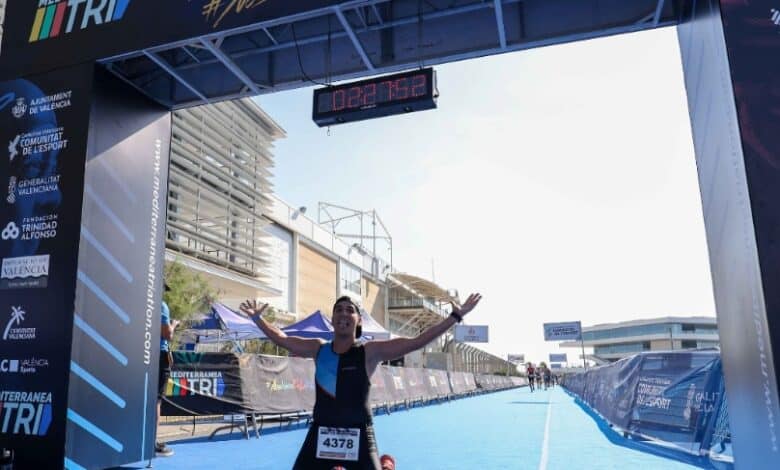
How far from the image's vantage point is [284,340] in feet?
14.1

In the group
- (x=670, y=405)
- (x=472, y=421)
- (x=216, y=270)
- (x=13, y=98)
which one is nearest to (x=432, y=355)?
(x=216, y=270)

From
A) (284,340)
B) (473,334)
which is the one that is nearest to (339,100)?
(284,340)

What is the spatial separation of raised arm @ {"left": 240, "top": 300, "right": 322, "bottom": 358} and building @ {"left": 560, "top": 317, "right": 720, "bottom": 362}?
10315 centimetres

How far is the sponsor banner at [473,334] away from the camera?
65.4m

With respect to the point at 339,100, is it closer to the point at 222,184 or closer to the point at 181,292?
the point at 181,292

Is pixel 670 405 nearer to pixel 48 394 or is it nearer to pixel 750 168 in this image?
pixel 750 168

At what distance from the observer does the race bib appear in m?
3.50

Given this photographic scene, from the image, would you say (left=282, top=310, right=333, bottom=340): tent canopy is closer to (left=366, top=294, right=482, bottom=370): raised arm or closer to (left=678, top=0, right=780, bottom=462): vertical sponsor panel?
(left=678, top=0, right=780, bottom=462): vertical sponsor panel

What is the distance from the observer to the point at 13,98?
727 centimetres

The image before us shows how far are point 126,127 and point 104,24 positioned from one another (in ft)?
3.98

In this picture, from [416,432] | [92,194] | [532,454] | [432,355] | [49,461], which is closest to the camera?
[49,461]

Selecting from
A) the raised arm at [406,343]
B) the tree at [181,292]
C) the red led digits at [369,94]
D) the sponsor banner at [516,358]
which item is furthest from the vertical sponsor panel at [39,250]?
the sponsor banner at [516,358]

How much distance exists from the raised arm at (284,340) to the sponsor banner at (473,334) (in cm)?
6112

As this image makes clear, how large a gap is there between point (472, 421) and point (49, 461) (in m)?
10.4
